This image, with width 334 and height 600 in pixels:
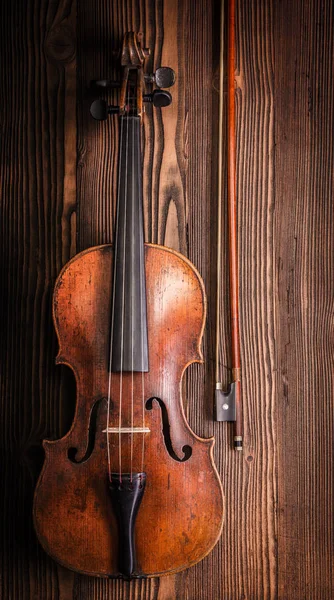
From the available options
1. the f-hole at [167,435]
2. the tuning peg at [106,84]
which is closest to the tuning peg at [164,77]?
the tuning peg at [106,84]

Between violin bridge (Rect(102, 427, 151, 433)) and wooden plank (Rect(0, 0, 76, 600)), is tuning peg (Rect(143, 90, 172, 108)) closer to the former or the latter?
wooden plank (Rect(0, 0, 76, 600))

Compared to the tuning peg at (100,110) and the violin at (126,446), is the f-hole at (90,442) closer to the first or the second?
the violin at (126,446)

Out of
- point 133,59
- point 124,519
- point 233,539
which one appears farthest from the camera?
point 233,539

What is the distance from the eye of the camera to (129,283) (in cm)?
152

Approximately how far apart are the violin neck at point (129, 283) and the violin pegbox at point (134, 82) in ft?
0.56

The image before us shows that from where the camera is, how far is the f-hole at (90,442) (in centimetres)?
149

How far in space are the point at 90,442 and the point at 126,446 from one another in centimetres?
9

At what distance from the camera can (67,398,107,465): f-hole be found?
149 centimetres

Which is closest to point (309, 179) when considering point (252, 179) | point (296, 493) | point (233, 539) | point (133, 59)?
point (252, 179)

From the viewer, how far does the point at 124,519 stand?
145 cm

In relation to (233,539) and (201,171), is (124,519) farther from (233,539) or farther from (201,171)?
(201,171)

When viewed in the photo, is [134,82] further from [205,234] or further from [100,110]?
[205,234]

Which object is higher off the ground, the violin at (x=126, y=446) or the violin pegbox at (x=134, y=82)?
the violin pegbox at (x=134, y=82)

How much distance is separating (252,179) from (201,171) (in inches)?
6.2
